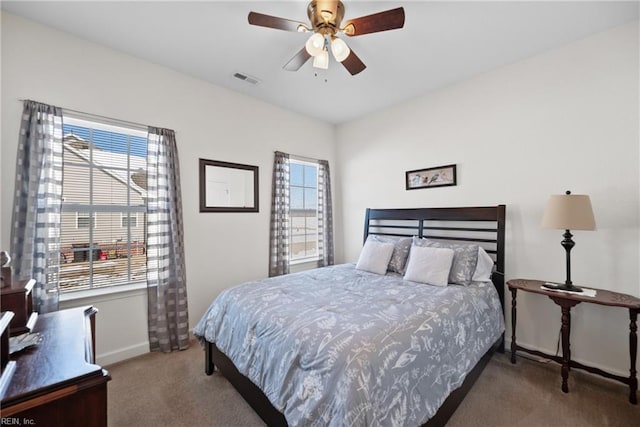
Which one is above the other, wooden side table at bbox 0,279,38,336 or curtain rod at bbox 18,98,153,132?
curtain rod at bbox 18,98,153,132

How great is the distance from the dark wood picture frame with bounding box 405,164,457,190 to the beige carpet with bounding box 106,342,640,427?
1.99 m

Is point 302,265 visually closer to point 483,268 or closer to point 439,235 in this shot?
point 439,235

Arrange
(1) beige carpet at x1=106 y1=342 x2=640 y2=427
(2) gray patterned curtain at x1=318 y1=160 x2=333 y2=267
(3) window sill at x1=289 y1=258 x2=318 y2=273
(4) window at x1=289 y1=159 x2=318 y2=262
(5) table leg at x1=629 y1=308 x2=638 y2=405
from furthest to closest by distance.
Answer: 1. (2) gray patterned curtain at x1=318 y1=160 x2=333 y2=267
2. (4) window at x1=289 y1=159 x2=318 y2=262
3. (3) window sill at x1=289 y1=258 x2=318 y2=273
4. (5) table leg at x1=629 y1=308 x2=638 y2=405
5. (1) beige carpet at x1=106 y1=342 x2=640 y2=427

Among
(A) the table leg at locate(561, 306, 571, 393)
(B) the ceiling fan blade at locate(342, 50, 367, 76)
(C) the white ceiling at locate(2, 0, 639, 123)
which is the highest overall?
(C) the white ceiling at locate(2, 0, 639, 123)

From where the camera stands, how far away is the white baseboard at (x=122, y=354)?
2.51 meters

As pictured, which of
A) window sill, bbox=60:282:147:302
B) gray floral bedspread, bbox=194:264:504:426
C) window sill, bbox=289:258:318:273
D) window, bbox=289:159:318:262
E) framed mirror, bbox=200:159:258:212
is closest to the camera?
gray floral bedspread, bbox=194:264:504:426

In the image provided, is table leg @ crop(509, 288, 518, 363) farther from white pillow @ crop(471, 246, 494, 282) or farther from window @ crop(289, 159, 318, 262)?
window @ crop(289, 159, 318, 262)

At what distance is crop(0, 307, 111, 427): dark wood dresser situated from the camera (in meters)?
0.90

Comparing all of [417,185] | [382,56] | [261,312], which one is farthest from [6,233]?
[417,185]

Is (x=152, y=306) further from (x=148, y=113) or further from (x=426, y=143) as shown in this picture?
(x=426, y=143)

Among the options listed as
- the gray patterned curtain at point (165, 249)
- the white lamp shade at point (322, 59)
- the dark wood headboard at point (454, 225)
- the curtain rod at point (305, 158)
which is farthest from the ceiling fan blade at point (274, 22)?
the dark wood headboard at point (454, 225)

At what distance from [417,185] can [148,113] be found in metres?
3.23

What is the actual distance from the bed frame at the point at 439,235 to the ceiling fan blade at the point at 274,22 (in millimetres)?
2430

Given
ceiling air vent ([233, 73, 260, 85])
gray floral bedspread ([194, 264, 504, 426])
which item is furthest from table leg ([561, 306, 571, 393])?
ceiling air vent ([233, 73, 260, 85])
